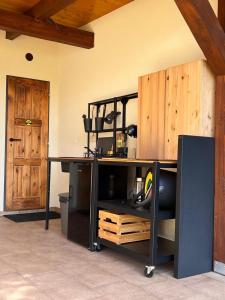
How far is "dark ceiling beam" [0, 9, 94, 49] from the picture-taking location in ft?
15.2

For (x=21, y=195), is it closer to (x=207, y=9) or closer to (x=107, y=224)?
(x=107, y=224)

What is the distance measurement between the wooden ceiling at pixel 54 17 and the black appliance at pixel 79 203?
2.06 meters

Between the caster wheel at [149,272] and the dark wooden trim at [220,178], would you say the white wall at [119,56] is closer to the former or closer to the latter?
the dark wooden trim at [220,178]

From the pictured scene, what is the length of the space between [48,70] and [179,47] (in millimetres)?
2892

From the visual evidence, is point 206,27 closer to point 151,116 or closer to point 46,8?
point 151,116

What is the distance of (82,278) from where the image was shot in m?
2.79

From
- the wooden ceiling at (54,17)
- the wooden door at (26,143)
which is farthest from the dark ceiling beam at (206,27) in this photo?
the wooden door at (26,143)

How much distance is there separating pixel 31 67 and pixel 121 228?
143 inches

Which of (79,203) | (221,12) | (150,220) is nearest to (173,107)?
(221,12)

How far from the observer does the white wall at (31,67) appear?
5582 millimetres

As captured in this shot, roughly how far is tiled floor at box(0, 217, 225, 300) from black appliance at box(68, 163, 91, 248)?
0.15 metres

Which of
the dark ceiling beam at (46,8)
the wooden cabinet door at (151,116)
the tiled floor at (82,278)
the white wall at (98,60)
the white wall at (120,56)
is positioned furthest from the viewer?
the dark ceiling beam at (46,8)

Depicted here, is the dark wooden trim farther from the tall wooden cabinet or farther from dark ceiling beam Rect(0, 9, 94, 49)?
dark ceiling beam Rect(0, 9, 94, 49)

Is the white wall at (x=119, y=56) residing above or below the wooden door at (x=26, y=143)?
above
